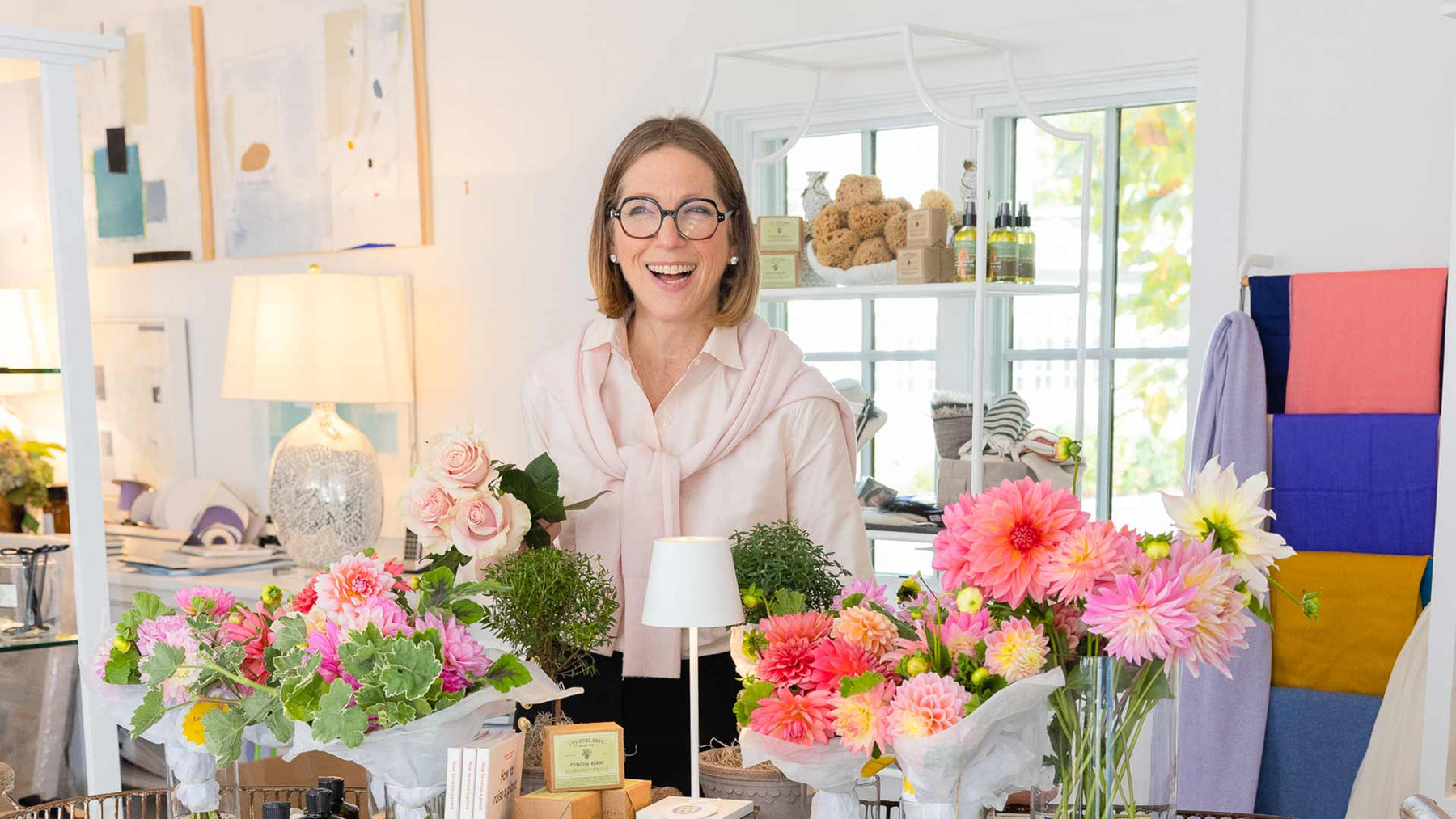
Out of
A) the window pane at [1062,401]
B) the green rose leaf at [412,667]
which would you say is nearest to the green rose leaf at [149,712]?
the green rose leaf at [412,667]

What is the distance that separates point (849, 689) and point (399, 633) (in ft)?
1.48

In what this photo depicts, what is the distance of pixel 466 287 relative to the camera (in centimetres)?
384

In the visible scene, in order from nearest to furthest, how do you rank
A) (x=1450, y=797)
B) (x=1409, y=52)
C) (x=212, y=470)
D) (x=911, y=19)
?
(x=1450, y=797) < (x=1409, y=52) < (x=911, y=19) < (x=212, y=470)

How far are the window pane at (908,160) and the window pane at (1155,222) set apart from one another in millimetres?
457

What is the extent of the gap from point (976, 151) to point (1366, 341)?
3.11 feet

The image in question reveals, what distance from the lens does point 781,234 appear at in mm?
3039

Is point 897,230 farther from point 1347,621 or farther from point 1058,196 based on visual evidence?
point 1347,621

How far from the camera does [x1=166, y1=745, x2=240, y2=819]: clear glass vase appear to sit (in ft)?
4.62

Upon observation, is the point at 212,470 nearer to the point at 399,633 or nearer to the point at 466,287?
the point at 466,287

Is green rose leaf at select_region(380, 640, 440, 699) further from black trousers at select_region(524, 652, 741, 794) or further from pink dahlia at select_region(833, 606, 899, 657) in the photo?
black trousers at select_region(524, 652, 741, 794)

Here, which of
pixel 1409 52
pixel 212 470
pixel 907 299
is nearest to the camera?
pixel 1409 52

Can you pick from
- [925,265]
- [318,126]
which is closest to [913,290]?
[925,265]

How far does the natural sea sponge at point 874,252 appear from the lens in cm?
295

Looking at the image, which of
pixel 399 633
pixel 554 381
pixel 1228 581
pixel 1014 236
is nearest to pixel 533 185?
pixel 1014 236
